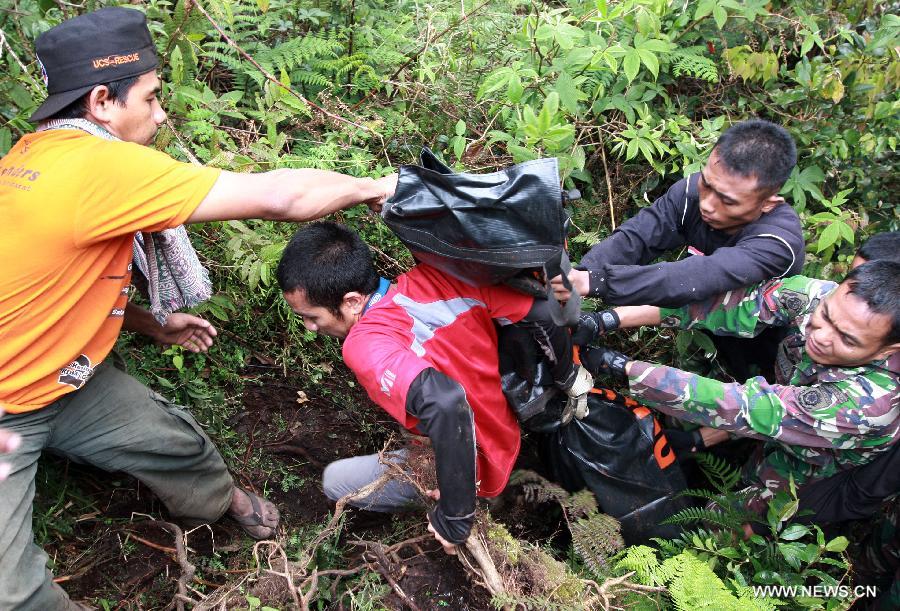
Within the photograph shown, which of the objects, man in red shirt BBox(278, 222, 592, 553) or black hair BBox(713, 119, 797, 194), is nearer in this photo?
man in red shirt BBox(278, 222, 592, 553)

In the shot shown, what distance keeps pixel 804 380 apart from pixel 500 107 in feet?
7.25

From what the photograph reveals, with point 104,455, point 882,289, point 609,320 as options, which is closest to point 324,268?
point 104,455

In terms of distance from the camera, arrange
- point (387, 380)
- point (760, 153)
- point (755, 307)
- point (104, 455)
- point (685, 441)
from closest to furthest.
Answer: point (387, 380) < point (104, 455) < point (760, 153) < point (755, 307) < point (685, 441)

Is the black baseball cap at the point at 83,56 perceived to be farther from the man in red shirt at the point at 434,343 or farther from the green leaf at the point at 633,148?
the green leaf at the point at 633,148

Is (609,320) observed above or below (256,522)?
above

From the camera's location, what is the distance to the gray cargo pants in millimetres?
2336

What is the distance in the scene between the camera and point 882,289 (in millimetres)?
2666

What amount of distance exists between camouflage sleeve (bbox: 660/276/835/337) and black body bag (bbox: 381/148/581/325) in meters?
1.43

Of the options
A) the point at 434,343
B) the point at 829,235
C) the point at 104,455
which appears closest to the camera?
the point at 434,343

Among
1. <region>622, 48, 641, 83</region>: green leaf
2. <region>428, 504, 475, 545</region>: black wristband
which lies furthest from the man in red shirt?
<region>622, 48, 641, 83</region>: green leaf

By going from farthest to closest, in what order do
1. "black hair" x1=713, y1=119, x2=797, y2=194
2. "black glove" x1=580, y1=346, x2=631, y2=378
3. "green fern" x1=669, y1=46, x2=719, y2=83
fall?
1. "green fern" x1=669, y1=46, x2=719, y2=83
2. "black glove" x1=580, y1=346, x2=631, y2=378
3. "black hair" x1=713, y1=119, x2=797, y2=194

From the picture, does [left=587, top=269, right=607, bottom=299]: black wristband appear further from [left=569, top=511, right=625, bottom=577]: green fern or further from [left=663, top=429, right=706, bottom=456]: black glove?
[left=663, top=429, right=706, bottom=456]: black glove

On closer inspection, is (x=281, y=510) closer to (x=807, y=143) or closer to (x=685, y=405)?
(x=685, y=405)

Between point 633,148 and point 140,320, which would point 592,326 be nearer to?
point 633,148
